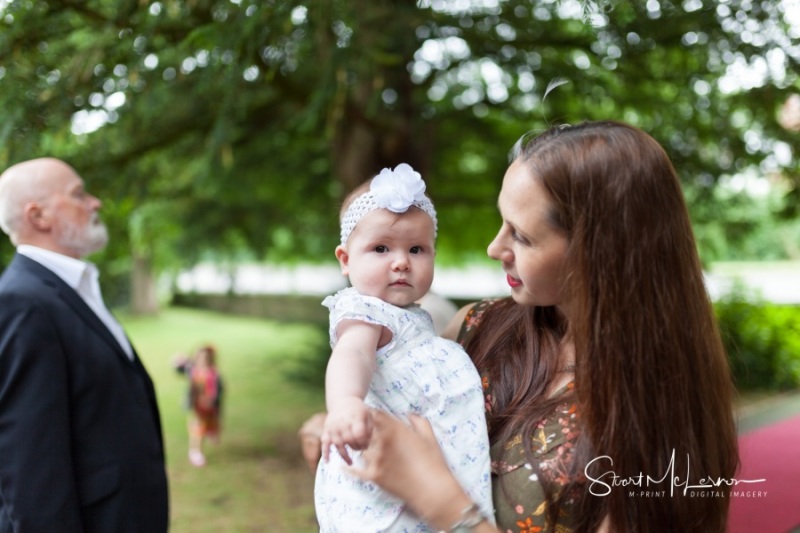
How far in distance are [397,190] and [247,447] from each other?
7.70 meters

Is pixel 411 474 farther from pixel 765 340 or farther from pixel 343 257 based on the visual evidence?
pixel 765 340

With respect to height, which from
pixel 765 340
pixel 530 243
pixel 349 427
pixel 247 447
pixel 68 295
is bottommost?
pixel 247 447

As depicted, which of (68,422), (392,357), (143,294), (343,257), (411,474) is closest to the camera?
(411,474)

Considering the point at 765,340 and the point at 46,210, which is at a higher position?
the point at 46,210

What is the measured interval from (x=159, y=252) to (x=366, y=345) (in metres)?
9.59

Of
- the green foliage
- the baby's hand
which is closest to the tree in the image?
the baby's hand

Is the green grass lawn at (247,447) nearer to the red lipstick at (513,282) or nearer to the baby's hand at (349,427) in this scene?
the red lipstick at (513,282)

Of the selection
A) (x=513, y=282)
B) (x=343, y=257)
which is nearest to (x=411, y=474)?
(x=513, y=282)

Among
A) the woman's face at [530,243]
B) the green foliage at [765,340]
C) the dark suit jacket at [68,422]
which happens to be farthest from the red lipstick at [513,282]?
the green foliage at [765,340]

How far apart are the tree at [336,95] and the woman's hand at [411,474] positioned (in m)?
1.00

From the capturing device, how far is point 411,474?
154cm

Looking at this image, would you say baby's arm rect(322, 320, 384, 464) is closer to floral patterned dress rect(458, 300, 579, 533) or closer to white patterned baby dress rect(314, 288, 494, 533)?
white patterned baby dress rect(314, 288, 494, 533)

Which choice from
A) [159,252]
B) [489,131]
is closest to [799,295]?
[489,131]

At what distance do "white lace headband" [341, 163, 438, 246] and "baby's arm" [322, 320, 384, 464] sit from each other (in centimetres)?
30
